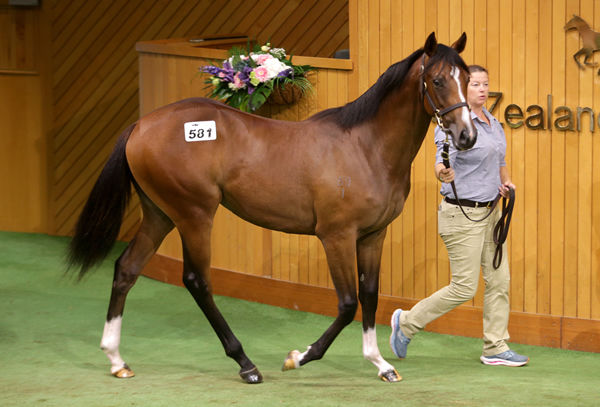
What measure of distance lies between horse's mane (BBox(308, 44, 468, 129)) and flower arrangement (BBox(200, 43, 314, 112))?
1.19 meters

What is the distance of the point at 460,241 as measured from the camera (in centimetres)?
491

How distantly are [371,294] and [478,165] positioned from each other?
0.90m

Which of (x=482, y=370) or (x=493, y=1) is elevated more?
(x=493, y=1)

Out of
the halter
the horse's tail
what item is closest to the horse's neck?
the halter

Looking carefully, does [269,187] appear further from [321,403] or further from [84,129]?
[84,129]

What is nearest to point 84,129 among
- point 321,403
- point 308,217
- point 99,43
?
point 99,43

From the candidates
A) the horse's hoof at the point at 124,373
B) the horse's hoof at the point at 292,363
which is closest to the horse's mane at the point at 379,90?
the horse's hoof at the point at 292,363

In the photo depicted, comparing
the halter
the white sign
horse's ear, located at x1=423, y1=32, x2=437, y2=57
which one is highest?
horse's ear, located at x1=423, y1=32, x2=437, y2=57

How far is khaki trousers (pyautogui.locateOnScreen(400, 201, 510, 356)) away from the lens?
16.1 ft

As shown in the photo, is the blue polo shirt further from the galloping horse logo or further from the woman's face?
the galloping horse logo

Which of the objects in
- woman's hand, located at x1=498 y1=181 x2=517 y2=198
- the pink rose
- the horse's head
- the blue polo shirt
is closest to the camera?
the horse's head

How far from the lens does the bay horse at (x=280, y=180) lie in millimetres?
4633

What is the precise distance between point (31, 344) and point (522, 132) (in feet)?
10.7

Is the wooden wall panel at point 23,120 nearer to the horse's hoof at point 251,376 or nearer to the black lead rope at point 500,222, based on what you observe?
the horse's hoof at point 251,376
